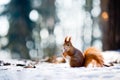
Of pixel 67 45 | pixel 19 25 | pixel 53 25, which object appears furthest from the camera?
pixel 19 25

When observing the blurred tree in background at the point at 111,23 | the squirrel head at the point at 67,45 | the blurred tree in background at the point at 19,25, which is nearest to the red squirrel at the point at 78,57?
the squirrel head at the point at 67,45

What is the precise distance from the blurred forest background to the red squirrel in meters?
3.13

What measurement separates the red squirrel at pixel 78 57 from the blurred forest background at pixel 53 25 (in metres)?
3.13

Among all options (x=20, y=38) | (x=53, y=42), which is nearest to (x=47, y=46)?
(x=53, y=42)

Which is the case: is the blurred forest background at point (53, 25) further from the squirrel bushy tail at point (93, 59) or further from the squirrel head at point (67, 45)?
the squirrel head at point (67, 45)

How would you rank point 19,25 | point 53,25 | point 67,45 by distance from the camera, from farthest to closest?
point 19,25 → point 53,25 → point 67,45

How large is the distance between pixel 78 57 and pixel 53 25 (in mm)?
6005

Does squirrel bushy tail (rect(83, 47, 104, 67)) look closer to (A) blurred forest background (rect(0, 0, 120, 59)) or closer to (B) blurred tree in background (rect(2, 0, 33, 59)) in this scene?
(A) blurred forest background (rect(0, 0, 120, 59))

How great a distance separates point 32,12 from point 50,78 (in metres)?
8.09

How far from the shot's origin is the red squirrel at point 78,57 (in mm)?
3326

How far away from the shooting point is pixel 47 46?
984 centimetres

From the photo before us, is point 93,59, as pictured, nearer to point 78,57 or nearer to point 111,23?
point 78,57

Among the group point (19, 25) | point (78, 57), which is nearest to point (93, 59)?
point (78, 57)

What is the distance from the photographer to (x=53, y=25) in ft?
30.6
